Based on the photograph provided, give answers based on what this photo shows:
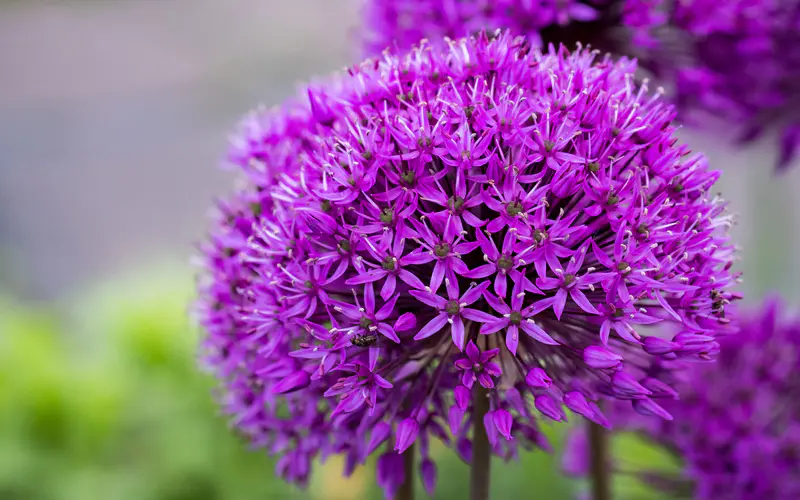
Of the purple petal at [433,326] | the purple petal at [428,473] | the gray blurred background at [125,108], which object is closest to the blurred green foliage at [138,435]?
the purple petal at [428,473]

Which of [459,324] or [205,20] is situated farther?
[205,20]

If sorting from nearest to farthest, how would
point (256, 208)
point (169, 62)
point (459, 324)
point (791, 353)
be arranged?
point (459, 324)
point (256, 208)
point (791, 353)
point (169, 62)

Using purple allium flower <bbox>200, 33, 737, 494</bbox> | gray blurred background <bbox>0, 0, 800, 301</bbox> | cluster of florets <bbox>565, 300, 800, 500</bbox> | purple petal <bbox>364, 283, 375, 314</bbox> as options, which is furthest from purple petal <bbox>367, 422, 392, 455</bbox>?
gray blurred background <bbox>0, 0, 800, 301</bbox>

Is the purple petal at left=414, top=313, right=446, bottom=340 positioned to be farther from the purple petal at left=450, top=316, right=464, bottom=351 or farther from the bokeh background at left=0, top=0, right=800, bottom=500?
the bokeh background at left=0, top=0, right=800, bottom=500

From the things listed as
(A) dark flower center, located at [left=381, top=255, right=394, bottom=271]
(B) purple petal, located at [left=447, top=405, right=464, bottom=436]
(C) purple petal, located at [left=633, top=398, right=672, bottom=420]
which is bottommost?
(B) purple petal, located at [left=447, top=405, right=464, bottom=436]

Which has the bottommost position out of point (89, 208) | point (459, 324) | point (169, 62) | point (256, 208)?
point (459, 324)

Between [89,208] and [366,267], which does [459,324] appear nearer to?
[366,267]

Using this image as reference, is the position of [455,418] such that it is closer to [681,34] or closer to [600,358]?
[600,358]

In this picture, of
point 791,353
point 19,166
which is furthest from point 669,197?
point 19,166
